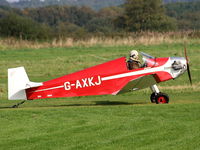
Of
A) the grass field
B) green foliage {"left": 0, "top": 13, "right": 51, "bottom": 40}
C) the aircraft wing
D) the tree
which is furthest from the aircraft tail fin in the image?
the tree

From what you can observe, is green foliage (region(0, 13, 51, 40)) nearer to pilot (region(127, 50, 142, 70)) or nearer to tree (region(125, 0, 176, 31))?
tree (region(125, 0, 176, 31))

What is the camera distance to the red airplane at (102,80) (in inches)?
634

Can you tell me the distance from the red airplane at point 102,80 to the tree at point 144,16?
1772 inches

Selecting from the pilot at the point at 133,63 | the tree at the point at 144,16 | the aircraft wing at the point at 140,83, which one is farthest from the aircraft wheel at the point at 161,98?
the tree at the point at 144,16

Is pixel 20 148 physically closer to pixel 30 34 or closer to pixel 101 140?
pixel 101 140

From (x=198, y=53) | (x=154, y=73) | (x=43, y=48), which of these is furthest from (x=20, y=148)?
(x=43, y=48)

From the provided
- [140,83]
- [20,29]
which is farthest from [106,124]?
[20,29]

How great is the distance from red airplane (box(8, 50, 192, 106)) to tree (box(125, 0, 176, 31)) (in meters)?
45.0

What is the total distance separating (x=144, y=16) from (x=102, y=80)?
4799 cm

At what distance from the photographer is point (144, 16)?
63.6 metres

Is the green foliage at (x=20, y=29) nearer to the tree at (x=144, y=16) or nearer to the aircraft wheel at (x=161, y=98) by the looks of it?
the tree at (x=144, y=16)

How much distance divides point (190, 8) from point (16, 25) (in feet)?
345

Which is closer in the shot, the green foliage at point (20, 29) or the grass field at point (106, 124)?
the grass field at point (106, 124)

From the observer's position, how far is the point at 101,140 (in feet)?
37.3
